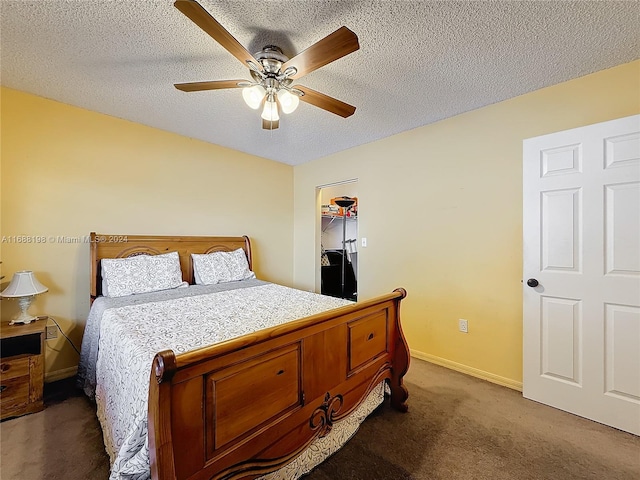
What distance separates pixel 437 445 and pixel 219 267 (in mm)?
2527

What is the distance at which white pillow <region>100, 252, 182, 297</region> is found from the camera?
238 cm


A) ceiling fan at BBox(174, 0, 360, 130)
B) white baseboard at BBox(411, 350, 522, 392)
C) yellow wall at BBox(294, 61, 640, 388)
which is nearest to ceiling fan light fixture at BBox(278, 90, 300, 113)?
ceiling fan at BBox(174, 0, 360, 130)

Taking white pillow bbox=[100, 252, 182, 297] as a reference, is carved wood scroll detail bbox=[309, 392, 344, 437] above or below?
below

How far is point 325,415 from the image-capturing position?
4.75 ft

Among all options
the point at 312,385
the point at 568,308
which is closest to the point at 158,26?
the point at 312,385

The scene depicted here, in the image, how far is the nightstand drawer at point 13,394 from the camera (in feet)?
5.96

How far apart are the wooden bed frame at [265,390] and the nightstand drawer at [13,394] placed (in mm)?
1861

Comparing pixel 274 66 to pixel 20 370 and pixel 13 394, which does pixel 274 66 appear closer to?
pixel 20 370

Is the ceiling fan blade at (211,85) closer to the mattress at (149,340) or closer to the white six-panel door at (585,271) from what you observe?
the mattress at (149,340)

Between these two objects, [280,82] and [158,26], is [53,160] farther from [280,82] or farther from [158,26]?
[280,82]

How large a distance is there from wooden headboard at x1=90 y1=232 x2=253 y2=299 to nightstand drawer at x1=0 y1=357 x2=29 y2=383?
647mm

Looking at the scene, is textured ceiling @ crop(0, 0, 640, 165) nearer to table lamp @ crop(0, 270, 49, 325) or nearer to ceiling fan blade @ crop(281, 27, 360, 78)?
ceiling fan blade @ crop(281, 27, 360, 78)

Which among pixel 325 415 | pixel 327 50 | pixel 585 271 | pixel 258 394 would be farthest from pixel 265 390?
pixel 585 271

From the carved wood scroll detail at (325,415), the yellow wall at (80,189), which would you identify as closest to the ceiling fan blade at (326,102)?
the carved wood scroll detail at (325,415)
